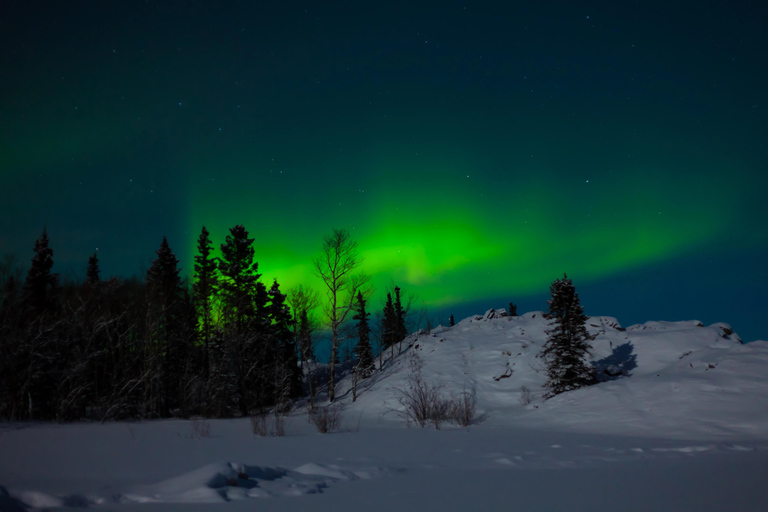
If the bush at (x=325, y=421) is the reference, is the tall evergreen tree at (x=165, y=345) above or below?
above

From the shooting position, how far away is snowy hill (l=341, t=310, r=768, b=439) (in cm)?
1408

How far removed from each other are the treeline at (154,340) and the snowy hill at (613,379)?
26.0ft

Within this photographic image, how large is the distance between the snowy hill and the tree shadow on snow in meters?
0.06

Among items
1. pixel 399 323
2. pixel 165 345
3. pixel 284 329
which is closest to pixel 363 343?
pixel 399 323

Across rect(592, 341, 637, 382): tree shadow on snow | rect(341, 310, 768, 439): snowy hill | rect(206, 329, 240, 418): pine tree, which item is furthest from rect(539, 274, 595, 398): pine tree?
rect(206, 329, 240, 418): pine tree

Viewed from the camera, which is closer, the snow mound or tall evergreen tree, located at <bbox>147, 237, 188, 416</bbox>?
the snow mound

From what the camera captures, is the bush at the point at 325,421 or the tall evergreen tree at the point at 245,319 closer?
the bush at the point at 325,421

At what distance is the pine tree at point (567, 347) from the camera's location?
885 inches

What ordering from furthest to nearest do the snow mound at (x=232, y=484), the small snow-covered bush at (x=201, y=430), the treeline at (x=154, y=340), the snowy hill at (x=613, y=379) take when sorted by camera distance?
the treeline at (x=154, y=340), the snowy hill at (x=613, y=379), the small snow-covered bush at (x=201, y=430), the snow mound at (x=232, y=484)

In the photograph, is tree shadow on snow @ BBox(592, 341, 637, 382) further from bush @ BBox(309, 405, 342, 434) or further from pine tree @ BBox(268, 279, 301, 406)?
pine tree @ BBox(268, 279, 301, 406)

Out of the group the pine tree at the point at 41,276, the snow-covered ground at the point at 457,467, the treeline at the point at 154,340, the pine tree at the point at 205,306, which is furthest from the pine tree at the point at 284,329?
the snow-covered ground at the point at 457,467

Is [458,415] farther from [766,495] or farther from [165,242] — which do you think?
[165,242]

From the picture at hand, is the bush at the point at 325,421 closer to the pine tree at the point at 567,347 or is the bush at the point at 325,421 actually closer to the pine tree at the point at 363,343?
the pine tree at the point at 567,347

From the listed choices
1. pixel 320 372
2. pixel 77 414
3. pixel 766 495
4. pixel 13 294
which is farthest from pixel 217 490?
pixel 320 372
